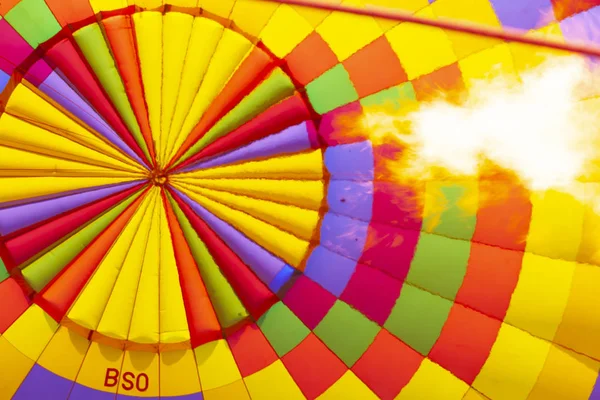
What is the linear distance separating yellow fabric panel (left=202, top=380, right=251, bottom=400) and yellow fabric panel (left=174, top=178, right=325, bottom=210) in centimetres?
76

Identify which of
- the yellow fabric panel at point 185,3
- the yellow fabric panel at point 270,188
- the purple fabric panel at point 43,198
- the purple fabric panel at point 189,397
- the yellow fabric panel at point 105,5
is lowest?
the purple fabric panel at point 189,397

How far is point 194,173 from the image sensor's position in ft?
6.68

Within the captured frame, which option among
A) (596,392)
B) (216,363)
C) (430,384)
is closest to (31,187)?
(216,363)

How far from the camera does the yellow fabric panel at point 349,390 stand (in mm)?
2072

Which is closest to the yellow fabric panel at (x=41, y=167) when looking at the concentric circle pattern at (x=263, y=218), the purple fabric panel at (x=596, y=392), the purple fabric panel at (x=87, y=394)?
the concentric circle pattern at (x=263, y=218)

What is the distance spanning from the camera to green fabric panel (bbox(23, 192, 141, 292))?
6.66 feet

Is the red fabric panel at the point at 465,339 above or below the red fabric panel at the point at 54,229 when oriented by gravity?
below

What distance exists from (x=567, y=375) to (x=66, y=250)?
2.04 metres

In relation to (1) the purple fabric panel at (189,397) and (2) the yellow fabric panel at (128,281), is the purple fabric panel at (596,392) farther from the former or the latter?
(2) the yellow fabric panel at (128,281)

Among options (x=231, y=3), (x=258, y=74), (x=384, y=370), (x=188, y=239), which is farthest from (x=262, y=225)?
(x=231, y=3)

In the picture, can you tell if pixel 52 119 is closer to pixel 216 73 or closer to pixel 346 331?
pixel 216 73

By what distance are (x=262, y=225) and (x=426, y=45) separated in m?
0.96

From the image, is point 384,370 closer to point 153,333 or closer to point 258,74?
point 153,333

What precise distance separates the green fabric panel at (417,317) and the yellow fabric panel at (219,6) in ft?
4.27
